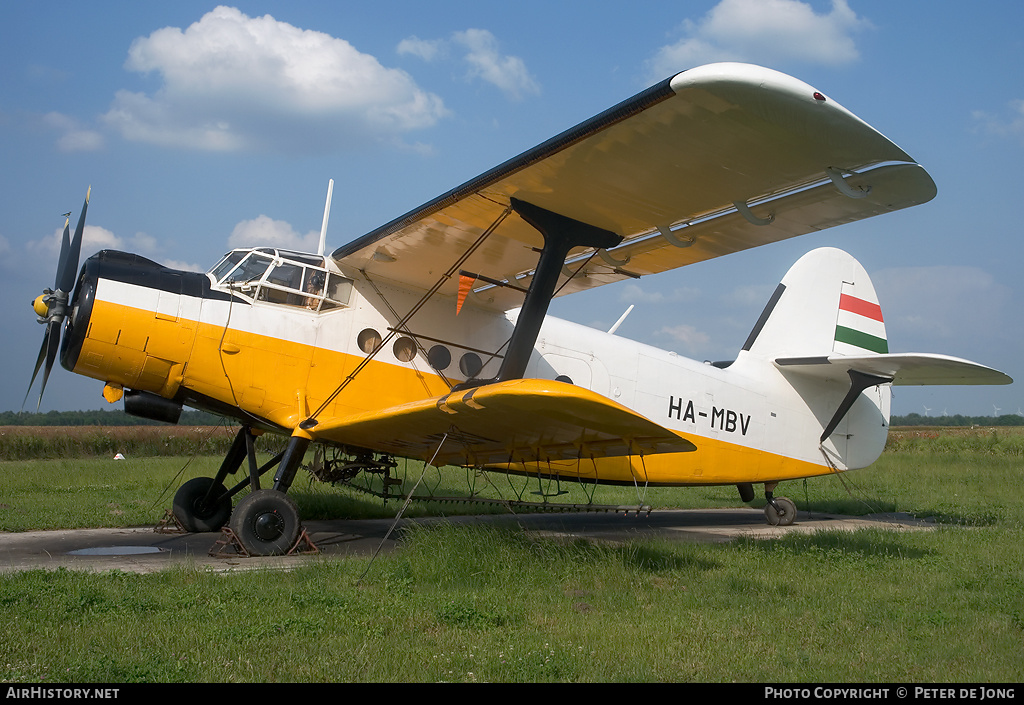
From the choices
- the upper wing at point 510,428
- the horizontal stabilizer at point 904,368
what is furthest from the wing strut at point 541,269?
the horizontal stabilizer at point 904,368

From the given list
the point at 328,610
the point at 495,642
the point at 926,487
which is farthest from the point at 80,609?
the point at 926,487

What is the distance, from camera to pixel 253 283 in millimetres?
7984

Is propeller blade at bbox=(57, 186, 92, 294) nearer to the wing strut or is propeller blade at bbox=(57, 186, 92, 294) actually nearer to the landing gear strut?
the wing strut

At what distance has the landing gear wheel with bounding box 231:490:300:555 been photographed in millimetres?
7109

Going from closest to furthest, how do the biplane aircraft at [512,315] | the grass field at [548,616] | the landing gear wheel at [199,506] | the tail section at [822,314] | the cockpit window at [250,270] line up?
1. the grass field at [548,616]
2. the biplane aircraft at [512,315]
3. the cockpit window at [250,270]
4. the landing gear wheel at [199,506]
5. the tail section at [822,314]

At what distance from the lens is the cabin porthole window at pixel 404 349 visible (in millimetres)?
8695

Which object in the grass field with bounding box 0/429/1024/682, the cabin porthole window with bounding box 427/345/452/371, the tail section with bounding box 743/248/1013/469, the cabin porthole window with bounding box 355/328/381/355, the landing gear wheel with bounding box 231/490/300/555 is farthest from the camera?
the tail section with bounding box 743/248/1013/469

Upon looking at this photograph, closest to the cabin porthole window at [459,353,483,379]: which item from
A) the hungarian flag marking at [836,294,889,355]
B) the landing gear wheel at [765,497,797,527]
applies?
the landing gear wheel at [765,497,797,527]

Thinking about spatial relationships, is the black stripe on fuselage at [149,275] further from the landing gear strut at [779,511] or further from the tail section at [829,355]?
the landing gear strut at [779,511]

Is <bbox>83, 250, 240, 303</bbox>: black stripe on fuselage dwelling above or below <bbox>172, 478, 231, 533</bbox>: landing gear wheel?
above

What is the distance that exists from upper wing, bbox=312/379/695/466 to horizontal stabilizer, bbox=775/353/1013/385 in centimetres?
467

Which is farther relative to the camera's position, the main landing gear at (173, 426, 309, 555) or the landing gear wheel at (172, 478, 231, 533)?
the landing gear wheel at (172, 478, 231, 533)

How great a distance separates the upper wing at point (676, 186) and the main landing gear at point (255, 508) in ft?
7.81
